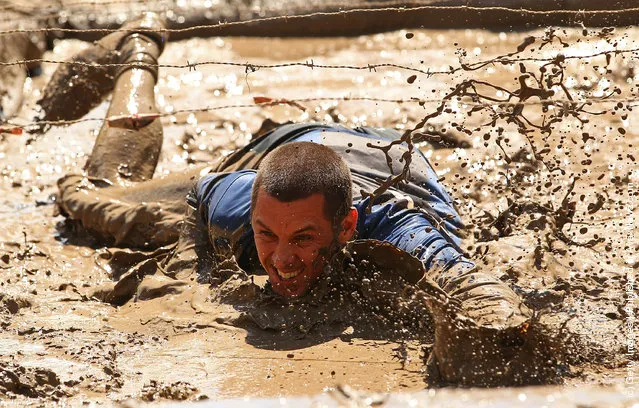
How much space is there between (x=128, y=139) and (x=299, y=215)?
233 cm

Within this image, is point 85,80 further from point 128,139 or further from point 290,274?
point 290,274

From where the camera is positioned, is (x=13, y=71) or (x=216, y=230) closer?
(x=216, y=230)

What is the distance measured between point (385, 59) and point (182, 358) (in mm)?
5719

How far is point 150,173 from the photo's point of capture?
6.51 meters

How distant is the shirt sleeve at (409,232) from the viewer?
4.41m

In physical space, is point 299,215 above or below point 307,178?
below

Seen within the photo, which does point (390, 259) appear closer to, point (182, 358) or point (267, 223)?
point (267, 223)

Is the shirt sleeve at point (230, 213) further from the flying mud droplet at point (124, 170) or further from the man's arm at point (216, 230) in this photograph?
the flying mud droplet at point (124, 170)

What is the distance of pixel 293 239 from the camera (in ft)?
14.5

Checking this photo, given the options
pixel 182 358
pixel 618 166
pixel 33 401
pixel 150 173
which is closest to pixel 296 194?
pixel 182 358

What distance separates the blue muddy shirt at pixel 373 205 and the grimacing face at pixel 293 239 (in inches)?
11.8

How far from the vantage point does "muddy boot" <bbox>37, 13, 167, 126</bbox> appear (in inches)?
276

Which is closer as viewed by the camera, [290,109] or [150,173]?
[150,173]

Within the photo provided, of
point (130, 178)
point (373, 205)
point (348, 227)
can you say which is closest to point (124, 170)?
point (130, 178)
